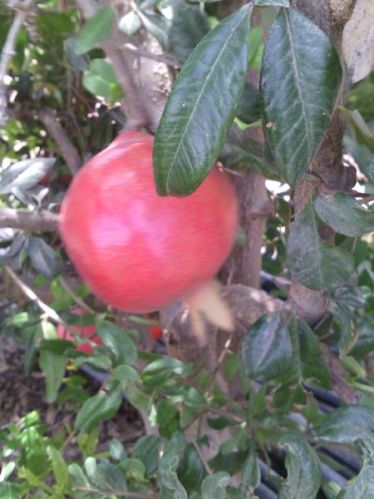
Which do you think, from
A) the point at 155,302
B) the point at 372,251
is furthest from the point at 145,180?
the point at 372,251

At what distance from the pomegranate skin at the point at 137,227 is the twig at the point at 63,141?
36cm

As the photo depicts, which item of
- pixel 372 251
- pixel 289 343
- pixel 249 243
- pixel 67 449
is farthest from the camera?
pixel 67 449

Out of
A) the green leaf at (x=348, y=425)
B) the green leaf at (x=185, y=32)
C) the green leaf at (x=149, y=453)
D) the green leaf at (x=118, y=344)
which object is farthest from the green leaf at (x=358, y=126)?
the green leaf at (x=149, y=453)

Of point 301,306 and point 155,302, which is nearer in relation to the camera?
point 155,302

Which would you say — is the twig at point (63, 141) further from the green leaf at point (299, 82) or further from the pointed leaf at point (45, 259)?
the green leaf at point (299, 82)

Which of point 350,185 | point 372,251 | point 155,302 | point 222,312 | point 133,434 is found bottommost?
point 133,434

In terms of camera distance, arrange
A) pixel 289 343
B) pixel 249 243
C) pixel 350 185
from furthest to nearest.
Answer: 1. pixel 249 243
2. pixel 289 343
3. pixel 350 185

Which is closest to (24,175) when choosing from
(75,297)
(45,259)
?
(45,259)

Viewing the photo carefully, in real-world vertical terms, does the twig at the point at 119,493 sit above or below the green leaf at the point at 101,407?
below

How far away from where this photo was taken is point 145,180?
63 cm

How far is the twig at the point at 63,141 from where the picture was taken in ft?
3.33

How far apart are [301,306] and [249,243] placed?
22 centimetres

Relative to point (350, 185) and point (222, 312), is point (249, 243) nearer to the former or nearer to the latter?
point (222, 312)

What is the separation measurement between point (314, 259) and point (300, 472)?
21 centimetres
